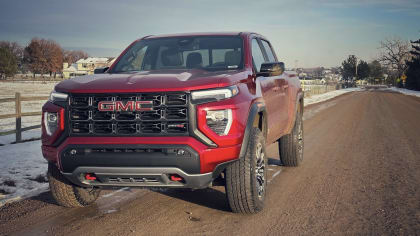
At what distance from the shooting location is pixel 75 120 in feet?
12.5

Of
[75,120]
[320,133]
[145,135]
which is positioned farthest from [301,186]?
[320,133]

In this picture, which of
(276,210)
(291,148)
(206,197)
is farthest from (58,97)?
(291,148)

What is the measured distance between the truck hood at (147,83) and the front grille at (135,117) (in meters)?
0.06

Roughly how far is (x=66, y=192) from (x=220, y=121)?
197 cm

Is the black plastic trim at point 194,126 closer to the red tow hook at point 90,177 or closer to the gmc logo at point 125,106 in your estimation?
the gmc logo at point 125,106

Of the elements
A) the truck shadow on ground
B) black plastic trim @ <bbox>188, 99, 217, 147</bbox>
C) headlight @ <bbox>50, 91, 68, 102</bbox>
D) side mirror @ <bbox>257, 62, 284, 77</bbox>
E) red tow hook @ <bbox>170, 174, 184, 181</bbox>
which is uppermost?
side mirror @ <bbox>257, 62, 284, 77</bbox>

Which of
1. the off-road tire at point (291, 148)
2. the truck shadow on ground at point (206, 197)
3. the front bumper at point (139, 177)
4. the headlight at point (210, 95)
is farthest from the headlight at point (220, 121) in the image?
the off-road tire at point (291, 148)

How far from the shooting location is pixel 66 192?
4430 millimetres

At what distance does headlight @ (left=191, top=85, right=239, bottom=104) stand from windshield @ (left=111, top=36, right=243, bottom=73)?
3.49 ft

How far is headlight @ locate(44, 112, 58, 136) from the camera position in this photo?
154 inches

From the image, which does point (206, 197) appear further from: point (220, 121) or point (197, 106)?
point (197, 106)

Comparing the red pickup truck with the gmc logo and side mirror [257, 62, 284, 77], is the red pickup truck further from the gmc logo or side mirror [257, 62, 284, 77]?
side mirror [257, 62, 284, 77]

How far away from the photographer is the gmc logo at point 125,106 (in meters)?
3.62

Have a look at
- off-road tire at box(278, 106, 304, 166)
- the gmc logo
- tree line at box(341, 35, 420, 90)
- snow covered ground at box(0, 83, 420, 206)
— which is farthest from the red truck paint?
tree line at box(341, 35, 420, 90)
